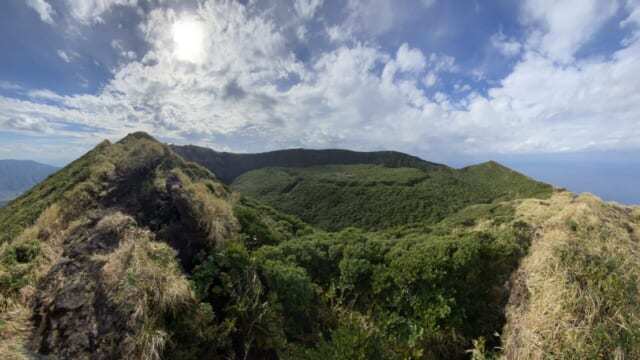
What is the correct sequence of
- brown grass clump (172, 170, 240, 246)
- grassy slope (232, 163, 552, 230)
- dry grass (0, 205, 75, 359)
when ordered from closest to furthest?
dry grass (0, 205, 75, 359), brown grass clump (172, 170, 240, 246), grassy slope (232, 163, 552, 230)

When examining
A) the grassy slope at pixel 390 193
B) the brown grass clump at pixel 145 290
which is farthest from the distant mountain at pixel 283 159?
the brown grass clump at pixel 145 290

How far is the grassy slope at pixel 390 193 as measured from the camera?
1764 inches

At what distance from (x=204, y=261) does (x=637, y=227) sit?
50.1 ft

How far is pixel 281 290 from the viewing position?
485 centimetres

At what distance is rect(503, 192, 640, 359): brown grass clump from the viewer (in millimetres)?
3141

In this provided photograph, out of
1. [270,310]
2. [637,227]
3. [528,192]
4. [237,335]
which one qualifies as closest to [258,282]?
[270,310]

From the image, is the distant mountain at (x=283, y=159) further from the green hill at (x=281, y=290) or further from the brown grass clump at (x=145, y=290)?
the brown grass clump at (x=145, y=290)

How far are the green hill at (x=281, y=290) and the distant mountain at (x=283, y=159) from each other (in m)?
75.0

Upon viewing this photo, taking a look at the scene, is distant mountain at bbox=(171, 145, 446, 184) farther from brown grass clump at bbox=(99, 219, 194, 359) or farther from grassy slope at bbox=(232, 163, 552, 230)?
brown grass clump at bbox=(99, 219, 194, 359)

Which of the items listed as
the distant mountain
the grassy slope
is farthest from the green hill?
the distant mountain

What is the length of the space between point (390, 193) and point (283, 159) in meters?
52.6

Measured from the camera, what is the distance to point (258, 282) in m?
4.43

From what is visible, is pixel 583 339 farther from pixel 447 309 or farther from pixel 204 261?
pixel 204 261

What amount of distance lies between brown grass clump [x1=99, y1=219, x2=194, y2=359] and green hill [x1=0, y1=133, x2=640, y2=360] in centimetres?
1
